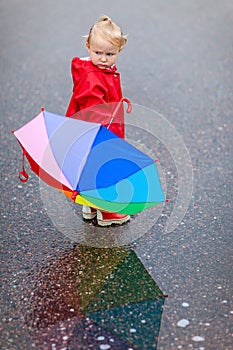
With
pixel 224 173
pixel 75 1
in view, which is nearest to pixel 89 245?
pixel 224 173

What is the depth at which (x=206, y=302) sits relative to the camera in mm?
3686

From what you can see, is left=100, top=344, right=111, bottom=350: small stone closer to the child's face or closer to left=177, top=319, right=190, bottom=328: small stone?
left=177, top=319, right=190, bottom=328: small stone

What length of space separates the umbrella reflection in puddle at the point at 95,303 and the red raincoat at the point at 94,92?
82 cm

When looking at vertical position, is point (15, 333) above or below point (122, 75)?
below

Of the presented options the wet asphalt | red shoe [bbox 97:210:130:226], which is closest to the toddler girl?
red shoe [bbox 97:210:130:226]

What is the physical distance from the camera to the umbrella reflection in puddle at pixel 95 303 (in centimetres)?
341

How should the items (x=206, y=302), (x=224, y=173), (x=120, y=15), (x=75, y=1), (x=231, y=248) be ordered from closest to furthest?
(x=206, y=302) → (x=231, y=248) → (x=224, y=173) → (x=120, y=15) → (x=75, y=1)

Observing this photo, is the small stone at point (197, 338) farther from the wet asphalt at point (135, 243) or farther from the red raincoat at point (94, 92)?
the red raincoat at point (94, 92)

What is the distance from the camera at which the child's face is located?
3.85 metres

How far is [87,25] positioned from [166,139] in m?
3.24

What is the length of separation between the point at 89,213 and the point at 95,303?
0.88 meters

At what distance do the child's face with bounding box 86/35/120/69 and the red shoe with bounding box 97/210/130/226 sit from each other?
3.16 ft

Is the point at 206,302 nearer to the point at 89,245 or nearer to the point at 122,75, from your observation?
the point at 89,245

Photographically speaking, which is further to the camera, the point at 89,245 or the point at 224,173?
the point at 224,173
